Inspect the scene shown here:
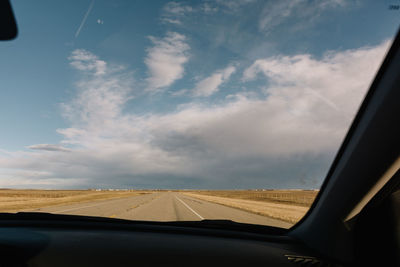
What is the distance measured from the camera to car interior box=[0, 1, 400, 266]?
6.31 ft

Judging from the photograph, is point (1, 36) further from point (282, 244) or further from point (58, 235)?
point (282, 244)

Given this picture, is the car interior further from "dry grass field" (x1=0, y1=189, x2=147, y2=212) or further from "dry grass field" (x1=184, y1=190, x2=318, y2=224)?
"dry grass field" (x1=0, y1=189, x2=147, y2=212)

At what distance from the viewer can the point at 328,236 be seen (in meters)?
2.41

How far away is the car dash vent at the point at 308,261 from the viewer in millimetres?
2291

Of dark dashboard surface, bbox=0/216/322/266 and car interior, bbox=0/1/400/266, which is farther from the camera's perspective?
dark dashboard surface, bbox=0/216/322/266

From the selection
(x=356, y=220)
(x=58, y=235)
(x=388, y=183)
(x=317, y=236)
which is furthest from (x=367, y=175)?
(x=58, y=235)

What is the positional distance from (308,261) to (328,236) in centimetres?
27

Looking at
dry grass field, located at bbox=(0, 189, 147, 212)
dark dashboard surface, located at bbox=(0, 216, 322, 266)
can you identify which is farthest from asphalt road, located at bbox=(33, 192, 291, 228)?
dark dashboard surface, located at bbox=(0, 216, 322, 266)

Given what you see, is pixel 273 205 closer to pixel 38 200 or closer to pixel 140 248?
pixel 38 200

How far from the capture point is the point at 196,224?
338 cm

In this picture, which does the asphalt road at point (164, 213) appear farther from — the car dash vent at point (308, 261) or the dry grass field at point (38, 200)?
the car dash vent at point (308, 261)

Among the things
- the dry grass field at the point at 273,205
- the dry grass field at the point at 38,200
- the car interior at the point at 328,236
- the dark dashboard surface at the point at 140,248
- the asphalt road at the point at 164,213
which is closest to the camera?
the car interior at the point at 328,236

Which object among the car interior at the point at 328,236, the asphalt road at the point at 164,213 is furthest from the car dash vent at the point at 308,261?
the asphalt road at the point at 164,213

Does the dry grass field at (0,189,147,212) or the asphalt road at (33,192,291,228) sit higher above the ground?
the asphalt road at (33,192,291,228)
